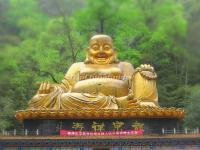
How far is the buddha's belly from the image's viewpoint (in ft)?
35.2

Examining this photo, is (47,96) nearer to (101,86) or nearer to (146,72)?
(101,86)

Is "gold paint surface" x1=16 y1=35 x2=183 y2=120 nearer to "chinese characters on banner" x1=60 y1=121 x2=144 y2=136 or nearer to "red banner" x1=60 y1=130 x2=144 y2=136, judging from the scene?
"chinese characters on banner" x1=60 y1=121 x2=144 y2=136

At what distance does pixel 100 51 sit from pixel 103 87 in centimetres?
134

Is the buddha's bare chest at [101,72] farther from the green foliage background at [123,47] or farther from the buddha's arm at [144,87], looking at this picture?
the green foliage background at [123,47]

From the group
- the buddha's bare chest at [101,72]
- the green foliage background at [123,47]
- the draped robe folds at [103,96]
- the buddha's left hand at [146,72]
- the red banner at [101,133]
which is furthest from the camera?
the green foliage background at [123,47]

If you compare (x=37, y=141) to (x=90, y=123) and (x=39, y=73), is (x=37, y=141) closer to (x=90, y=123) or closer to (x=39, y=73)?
(x=90, y=123)

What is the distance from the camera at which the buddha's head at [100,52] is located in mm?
11781

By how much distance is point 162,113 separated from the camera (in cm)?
1009

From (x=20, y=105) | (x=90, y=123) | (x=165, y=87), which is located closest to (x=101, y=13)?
(x=165, y=87)

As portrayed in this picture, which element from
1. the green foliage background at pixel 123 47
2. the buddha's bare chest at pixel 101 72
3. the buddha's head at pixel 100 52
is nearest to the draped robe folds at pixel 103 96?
the buddha's bare chest at pixel 101 72

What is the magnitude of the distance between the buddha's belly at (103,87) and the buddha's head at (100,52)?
3.20ft

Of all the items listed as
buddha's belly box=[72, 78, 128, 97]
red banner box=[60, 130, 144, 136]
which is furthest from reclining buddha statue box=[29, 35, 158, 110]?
red banner box=[60, 130, 144, 136]

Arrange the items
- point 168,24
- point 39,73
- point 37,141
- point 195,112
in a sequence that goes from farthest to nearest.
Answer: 1. point 168,24
2. point 39,73
3. point 195,112
4. point 37,141

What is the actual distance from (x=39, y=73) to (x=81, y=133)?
24.3 feet
